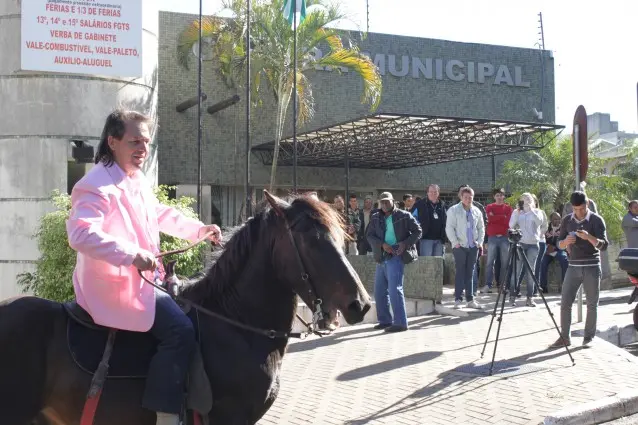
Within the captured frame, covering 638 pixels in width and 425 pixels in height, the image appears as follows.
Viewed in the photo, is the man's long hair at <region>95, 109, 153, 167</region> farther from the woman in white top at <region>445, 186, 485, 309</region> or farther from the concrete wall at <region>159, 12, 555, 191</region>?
the concrete wall at <region>159, 12, 555, 191</region>

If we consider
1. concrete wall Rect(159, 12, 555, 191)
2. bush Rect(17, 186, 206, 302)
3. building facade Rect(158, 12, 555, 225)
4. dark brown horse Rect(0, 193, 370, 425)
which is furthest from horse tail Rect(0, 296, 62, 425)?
concrete wall Rect(159, 12, 555, 191)

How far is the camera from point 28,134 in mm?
14734

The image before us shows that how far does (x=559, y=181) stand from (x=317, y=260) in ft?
69.7

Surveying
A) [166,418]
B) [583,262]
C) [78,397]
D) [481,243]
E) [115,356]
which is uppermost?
[481,243]

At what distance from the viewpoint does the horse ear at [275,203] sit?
4.04m

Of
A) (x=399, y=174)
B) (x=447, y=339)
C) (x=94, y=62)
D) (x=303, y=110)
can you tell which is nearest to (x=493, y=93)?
(x=399, y=174)

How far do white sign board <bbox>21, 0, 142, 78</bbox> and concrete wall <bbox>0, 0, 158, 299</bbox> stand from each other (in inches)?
13.4

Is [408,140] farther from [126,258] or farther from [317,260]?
[126,258]

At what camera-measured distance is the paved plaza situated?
21.9ft

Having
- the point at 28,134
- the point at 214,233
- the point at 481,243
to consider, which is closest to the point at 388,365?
the point at 481,243

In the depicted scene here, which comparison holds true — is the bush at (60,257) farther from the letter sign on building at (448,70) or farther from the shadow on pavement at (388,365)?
the letter sign on building at (448,70)

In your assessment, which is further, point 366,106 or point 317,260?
point 366,106

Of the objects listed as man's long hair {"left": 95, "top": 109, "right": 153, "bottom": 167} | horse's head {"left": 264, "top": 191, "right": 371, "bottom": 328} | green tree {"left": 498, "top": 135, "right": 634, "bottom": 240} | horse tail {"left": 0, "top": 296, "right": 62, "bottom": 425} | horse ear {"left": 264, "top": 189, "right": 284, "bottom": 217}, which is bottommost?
horse tail {"left": 0, "top": 296, "right": 62, "bottom": 425}

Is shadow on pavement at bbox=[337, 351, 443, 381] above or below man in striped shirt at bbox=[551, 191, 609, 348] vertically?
below
